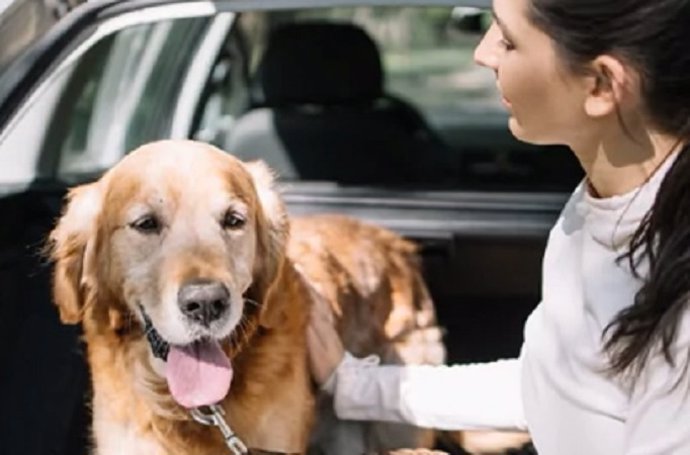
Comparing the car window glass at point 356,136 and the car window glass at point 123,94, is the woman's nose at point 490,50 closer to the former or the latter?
the car window glass at point 356,136

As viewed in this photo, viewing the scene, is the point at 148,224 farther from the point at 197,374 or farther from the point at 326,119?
the point at 326,119

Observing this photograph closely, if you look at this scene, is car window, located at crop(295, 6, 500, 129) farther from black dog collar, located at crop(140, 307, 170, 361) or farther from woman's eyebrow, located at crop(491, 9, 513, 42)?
woman's eyebrow, located at crop(491, 9, 513, 42)

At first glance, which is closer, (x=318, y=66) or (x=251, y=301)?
(x=251, y=301)

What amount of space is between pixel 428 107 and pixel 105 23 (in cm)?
358

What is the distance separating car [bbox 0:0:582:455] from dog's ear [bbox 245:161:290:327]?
0.40 meters

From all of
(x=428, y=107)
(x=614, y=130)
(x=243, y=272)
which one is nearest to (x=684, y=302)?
(x=614, y=130)

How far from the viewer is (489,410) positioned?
2518 mm

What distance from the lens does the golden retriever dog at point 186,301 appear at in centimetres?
262

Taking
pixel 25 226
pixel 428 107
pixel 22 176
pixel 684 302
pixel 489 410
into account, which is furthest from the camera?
pixel 428 107

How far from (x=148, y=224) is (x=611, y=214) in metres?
1.07

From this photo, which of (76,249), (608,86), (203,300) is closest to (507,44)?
(608,86)

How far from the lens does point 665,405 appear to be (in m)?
1.79

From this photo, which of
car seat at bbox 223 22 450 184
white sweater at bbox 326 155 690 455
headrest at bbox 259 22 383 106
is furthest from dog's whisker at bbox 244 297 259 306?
headrest at bbox 259 22 383 106

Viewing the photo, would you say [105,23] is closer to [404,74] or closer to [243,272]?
[243,272]
